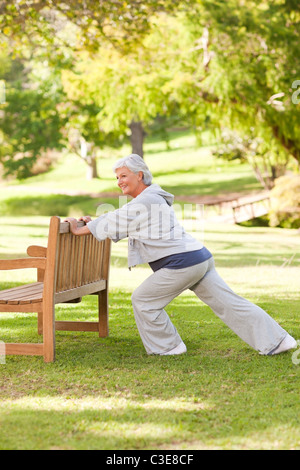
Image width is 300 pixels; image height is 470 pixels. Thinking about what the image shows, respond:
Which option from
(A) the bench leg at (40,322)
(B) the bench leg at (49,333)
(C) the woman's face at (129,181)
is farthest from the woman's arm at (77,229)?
(A) the bench leg at (40,322)

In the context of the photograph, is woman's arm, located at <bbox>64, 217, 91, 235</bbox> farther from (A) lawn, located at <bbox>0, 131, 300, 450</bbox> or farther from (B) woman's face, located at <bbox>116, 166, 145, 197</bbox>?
(A) lawn, located at <bbox>0, 131, 300, 450</bbox>

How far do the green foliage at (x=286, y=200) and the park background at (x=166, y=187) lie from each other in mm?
52

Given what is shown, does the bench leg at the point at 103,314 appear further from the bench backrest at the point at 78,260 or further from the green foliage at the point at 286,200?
the green foliage at the point at 286,200

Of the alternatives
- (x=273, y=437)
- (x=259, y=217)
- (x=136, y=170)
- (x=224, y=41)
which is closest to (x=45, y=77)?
(x=259, y=217)

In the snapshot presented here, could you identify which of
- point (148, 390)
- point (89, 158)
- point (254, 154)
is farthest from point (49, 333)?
point (89, 158)

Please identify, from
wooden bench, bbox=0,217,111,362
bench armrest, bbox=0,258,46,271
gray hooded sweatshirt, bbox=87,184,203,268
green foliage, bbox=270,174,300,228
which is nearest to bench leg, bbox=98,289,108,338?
wooden bench, bbox=0,217,111,362

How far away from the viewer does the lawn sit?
4062 mm

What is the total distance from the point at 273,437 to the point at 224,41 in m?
18.6

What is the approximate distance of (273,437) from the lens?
4008 mm

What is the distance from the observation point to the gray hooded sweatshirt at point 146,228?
19.4ft

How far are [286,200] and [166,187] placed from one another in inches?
754

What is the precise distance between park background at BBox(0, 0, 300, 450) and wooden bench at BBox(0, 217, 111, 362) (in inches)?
7.3

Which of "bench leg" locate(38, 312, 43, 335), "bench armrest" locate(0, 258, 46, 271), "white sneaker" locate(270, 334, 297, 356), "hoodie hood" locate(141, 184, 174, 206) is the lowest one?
"bench leg" locate(38, 312, 43, 335)
